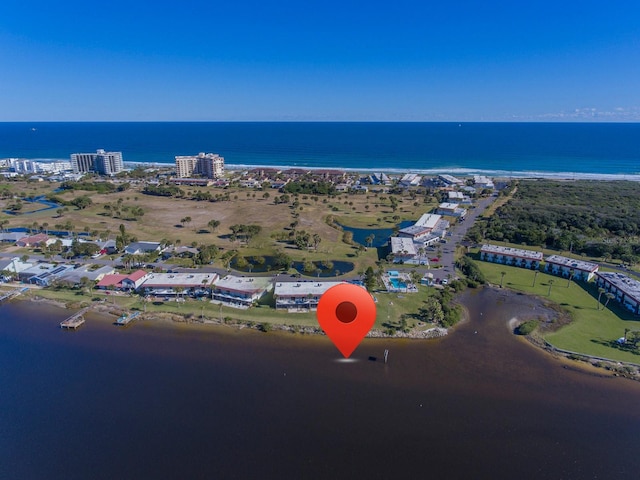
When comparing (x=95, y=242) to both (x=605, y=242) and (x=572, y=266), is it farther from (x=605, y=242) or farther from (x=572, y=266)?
(x=605, y=242)

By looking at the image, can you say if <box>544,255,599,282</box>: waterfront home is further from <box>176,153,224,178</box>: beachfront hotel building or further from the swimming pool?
<box>176,153,224,178</box>: beachfront hotel building

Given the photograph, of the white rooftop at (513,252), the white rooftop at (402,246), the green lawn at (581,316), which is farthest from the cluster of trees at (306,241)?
the white rooftop at (513,252)

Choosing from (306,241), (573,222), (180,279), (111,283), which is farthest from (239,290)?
(573,222)

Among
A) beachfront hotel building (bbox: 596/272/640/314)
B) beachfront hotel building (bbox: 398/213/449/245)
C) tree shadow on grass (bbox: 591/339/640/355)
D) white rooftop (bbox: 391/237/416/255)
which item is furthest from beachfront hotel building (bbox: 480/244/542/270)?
tree shadow on grass (bbox: 591/339/640/355)

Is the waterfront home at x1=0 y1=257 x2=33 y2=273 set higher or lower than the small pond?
lower

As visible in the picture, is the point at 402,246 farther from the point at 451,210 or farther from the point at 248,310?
the point at 451,210

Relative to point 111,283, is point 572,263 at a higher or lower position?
higher

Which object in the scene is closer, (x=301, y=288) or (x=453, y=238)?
(x=301, y=288)

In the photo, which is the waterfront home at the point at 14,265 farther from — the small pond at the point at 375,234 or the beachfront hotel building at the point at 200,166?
the beachfront hotel building at the point at 200,166
